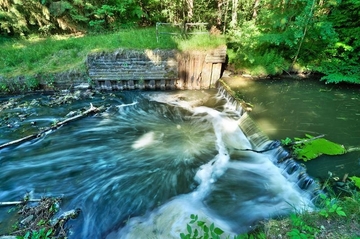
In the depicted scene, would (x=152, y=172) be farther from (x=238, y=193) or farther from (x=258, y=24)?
(x=258, y=24)

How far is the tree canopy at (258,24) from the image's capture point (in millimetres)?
8883

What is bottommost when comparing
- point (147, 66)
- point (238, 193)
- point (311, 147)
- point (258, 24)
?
point (238, 193)

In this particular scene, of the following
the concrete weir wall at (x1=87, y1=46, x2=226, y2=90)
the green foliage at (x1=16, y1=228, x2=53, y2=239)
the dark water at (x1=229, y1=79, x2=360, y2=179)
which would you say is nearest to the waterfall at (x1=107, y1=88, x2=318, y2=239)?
the dark water at (x1=229, y1=79, x2=360, y2=179)

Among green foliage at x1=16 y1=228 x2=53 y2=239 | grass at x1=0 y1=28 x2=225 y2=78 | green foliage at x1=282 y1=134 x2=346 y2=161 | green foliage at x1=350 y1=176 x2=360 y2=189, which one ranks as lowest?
green foliage at x1=16 y1=228 x2=53 y2=239

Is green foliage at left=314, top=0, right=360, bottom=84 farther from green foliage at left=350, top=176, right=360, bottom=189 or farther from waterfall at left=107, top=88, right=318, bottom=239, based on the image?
green foliage at left=350, top=176, right=360, bottom=189

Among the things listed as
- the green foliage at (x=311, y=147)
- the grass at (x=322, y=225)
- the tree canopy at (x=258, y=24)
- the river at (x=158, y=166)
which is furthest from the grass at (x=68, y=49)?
the grass at (x=322, y=225)

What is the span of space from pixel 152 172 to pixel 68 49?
8.43 metres

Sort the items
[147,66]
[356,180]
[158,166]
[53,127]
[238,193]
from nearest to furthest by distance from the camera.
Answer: [356,180], [238,193], [158,166], [53,127], [147,66]

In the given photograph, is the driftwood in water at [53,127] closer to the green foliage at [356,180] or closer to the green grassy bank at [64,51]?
the green grassy bank at [64,51]

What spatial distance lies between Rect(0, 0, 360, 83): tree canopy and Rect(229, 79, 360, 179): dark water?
817 mm

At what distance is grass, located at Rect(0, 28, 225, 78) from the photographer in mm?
9453

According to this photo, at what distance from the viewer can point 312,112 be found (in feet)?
23.4

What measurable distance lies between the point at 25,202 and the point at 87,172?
136 cm

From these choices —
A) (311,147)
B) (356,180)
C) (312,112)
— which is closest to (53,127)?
(311,147)
